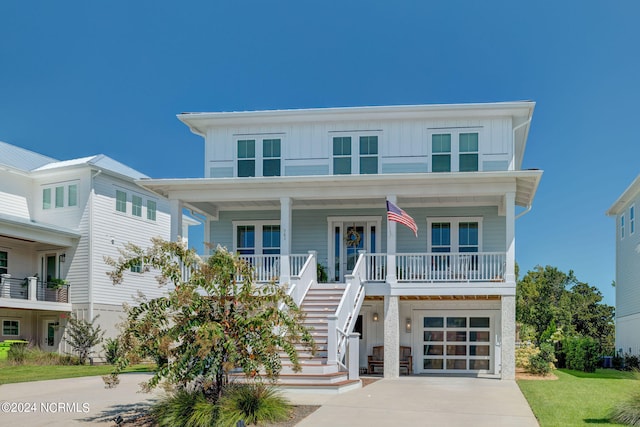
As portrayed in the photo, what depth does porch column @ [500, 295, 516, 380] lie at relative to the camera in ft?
55.1

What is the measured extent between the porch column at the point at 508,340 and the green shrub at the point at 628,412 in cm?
679

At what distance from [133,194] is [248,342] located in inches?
787

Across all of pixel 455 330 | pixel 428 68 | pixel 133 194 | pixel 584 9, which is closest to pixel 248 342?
pixel 455 330

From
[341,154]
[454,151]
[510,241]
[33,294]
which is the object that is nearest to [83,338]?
[33,294]

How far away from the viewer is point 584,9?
28672 mm

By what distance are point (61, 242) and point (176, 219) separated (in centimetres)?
925

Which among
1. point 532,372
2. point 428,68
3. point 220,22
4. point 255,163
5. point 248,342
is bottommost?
point 532,372

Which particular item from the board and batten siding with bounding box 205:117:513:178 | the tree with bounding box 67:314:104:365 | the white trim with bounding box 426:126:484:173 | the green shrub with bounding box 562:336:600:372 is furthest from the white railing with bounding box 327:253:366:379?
the tree with bounding box 67:314:104:365

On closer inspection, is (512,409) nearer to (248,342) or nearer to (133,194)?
(248,342)

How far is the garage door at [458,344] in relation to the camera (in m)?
19.6

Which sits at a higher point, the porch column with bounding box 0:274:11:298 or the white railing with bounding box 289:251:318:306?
the white railing with bounding box 289:251:318:306

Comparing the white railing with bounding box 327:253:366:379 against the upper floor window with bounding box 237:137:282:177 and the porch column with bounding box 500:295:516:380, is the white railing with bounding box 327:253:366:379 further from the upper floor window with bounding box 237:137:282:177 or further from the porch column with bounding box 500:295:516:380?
the upper floor window with bounding box 237:137:282:177

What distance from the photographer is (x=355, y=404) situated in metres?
11.5

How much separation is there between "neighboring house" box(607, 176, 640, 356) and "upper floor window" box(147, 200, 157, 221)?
2067 centimetres
